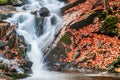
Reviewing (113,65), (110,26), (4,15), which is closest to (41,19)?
(4,15)

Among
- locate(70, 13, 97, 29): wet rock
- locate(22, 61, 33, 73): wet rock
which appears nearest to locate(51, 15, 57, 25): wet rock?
locate(70, 13, 97, 29): wet rock

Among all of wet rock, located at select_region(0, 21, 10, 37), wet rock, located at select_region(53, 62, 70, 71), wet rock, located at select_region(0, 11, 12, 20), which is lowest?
wet rock, located at select_region(53, 62, 70, 71)

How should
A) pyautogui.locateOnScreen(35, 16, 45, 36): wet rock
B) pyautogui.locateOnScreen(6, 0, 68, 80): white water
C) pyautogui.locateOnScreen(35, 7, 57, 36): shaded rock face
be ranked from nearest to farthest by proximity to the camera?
1. pyautogui.locateOnScreen(6, 0, 68, 80): white water
2. pyautogui.locateOnScreen(35, 16, 45, 36): wet rock
3. pyautogui.locateOnScreen(35, 7, 57, 36): shaded rock face

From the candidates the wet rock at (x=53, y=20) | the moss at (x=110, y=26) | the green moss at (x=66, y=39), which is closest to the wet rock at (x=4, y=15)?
the wet rock at (x=53, y=20)

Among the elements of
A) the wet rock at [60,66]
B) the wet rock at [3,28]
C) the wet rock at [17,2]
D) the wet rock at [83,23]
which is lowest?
the wet rock at [60,66]

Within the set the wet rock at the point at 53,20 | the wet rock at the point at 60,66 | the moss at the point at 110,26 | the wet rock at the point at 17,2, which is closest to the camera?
the wet rock at the point at 60,66

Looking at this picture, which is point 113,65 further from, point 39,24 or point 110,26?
point 39,24

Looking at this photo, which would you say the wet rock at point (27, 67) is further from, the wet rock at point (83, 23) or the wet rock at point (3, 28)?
the wet rock at point (83, 23)

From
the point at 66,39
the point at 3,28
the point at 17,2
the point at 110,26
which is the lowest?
the point at 66,39

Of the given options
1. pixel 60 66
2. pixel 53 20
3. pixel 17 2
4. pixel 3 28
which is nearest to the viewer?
pixel 60 66

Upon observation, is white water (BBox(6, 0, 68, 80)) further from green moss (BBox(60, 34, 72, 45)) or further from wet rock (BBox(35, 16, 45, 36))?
green moss (BBox(60, 34, 72, 45))

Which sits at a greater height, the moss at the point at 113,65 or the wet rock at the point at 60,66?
the wet rock at the point at 60,66

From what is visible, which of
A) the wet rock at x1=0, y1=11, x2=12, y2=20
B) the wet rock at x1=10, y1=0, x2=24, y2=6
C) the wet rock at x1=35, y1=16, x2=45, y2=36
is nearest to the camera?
the wet rock at x1=35, y1=16, x2=45, y2=36

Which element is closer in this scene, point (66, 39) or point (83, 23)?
point (66, 39)
